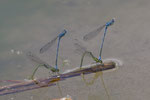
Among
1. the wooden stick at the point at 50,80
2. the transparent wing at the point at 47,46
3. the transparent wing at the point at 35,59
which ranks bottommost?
the wooden stick at the point at 50,80

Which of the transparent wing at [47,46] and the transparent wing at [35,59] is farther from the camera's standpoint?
the transparent wing at [47,46]

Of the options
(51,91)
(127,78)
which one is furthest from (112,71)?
(51,91)

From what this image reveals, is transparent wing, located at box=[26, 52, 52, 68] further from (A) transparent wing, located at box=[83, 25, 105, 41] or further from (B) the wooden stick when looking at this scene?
(A) transparent wing, located at box=[83, 25, 105, 41]

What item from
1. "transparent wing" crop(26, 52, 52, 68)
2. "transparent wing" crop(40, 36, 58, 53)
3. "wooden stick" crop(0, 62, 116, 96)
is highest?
"transparent wing" crop(40, 36, 58, 53)

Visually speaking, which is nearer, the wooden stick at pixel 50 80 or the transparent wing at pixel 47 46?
the wooden stick at pixel 50 80

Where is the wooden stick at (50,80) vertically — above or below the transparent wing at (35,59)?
below

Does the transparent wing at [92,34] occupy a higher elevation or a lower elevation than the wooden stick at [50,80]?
higher

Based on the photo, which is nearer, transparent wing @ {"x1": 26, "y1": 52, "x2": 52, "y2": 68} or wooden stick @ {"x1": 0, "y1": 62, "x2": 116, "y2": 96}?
wooden stick @ {"x1": 0, "y1": 62, "x2": 116, "y2": 96}

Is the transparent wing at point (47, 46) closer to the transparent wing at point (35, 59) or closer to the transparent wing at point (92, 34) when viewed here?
the transparent wing at point (35, 59)

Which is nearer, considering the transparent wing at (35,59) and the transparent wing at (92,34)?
the transparent wing at (35,59)

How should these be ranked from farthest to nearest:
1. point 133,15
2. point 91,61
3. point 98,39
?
point 133,15 → point 98,39 → point 91,61

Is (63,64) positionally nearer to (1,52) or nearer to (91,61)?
(91,61)
